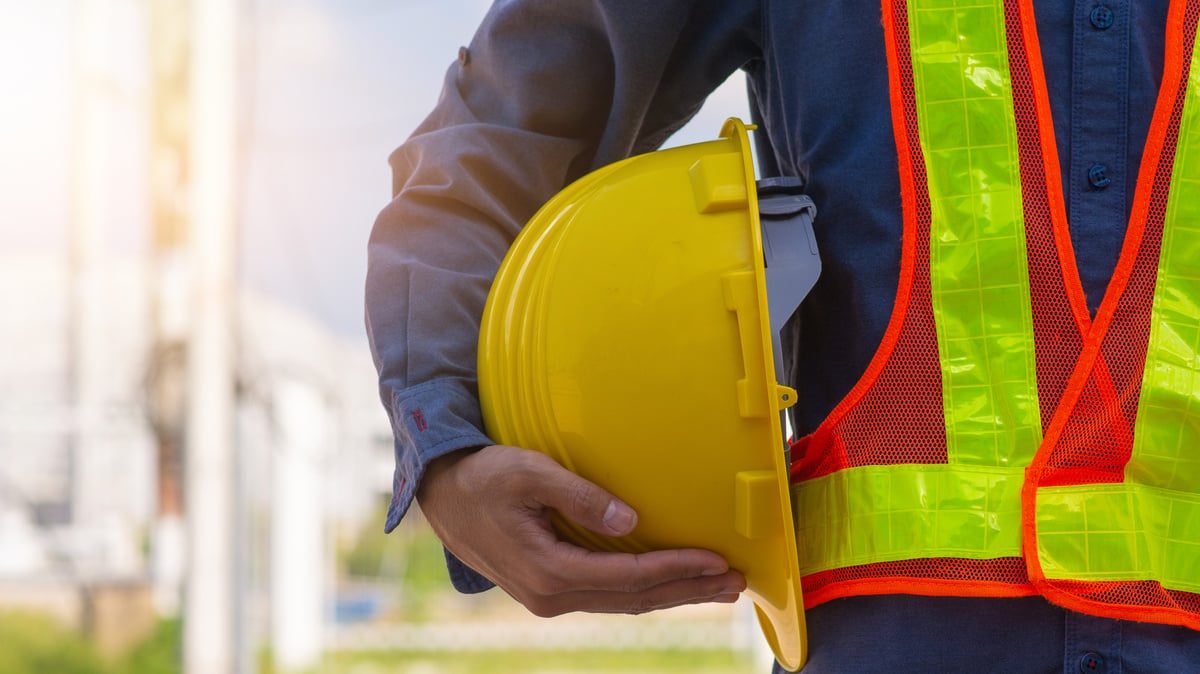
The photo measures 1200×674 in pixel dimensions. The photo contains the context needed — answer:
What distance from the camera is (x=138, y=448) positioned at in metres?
7.92

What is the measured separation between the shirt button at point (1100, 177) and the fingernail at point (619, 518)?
1.54 ft

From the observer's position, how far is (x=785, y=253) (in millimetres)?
961

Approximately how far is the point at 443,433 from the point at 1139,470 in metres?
0.59

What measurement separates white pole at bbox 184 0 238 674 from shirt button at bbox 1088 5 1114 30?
4.84m

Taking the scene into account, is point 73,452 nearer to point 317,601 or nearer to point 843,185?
point 317,601

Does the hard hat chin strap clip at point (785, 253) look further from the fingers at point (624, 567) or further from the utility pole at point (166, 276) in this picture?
the utility pole at point (166, 276)

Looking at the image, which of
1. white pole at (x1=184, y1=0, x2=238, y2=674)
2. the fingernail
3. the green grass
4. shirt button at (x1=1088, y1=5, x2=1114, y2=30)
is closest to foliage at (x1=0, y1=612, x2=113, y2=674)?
the green grass

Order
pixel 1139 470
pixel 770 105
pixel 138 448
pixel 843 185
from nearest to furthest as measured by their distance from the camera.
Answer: pixel 1139 470 < pixel 843 185 < pixel 770 105 < pixel 138 448

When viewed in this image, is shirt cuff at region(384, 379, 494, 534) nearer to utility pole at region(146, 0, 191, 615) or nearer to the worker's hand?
the worker's hand

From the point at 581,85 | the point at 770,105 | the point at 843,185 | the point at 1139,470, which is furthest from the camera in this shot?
the point at 581,85

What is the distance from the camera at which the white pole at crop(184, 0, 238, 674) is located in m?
5.15

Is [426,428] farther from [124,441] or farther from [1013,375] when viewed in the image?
[124,441]

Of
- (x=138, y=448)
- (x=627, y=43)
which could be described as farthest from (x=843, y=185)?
(x=138, y=448)

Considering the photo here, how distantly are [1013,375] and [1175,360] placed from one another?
121 millimetres
